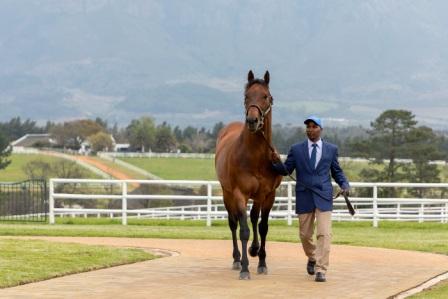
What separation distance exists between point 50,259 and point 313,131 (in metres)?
4.44

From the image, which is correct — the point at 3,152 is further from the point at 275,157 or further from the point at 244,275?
the point at 244,275

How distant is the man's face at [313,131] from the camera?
13898 millimetres

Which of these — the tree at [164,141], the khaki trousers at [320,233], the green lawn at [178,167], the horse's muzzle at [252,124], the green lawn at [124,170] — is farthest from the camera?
the tree at [164,141]

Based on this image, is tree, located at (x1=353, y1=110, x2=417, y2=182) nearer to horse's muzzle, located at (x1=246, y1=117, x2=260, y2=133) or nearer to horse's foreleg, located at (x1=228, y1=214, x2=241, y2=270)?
horse's foreleg, located at (x1=228, y1=214, x2=241, y2=270)

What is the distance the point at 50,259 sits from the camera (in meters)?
15.7

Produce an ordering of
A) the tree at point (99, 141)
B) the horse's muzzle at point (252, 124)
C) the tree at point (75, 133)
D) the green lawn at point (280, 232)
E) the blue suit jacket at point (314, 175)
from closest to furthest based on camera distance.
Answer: the horse's muzzle at point (252, 124) → the blue suit jacket at point (314, 175) → the green lawn at point (280, 232) → the tree at point (99, 141) → the tree at point (75, 133)

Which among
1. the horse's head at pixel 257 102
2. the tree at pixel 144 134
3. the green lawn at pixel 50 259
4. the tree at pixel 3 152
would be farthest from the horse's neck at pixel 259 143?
the tree at pixel 144 134

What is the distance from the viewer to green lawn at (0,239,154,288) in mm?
14047

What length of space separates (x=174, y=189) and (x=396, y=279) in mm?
73903

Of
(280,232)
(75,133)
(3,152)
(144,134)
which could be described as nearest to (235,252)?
(280,232)

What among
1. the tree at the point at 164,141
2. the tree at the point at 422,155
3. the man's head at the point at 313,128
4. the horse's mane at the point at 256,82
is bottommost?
the man's head at the point at 313,128

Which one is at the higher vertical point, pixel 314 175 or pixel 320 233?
pixel 314 175

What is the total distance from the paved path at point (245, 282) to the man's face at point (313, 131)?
184 cm

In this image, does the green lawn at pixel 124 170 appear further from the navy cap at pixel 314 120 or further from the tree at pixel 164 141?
the navy cap at pixel 314 120
